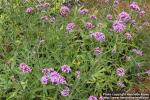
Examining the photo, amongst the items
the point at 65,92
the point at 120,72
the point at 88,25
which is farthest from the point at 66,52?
the point at 65,92

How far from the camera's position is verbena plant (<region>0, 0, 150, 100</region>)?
338 centimetres

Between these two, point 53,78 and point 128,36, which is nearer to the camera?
point 53,78

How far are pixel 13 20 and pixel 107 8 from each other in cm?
111

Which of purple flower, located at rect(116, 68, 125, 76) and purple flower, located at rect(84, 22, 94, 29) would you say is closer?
purple flower, located at rect(116, 68, 125, 76)

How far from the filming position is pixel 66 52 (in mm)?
3838

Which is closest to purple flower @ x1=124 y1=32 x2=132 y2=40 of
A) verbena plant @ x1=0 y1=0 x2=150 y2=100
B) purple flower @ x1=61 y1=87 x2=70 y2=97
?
verbena plant @ x1=0 y1=0 x2=150 y2=100

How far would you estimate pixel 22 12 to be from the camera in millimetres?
4277

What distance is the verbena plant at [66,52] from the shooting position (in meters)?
3.38

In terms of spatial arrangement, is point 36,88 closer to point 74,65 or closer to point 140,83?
point 74,65

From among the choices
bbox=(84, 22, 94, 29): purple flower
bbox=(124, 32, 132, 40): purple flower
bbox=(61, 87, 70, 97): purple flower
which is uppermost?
bbox=(84, 22, 94, 29): purple flower

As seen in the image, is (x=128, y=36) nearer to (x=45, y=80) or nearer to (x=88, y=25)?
(x=88, y=25)

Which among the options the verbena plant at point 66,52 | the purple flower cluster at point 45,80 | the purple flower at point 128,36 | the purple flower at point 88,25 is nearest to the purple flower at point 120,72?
the verbena plant at point 66,52

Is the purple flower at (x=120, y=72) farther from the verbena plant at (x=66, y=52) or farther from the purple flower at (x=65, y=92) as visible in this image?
the purple flower at (x=65, y=92)

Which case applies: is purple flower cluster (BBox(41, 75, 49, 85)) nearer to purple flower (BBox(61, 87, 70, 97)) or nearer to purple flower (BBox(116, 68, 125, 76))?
purple flower (BBox(61, 87, 70, 97))
